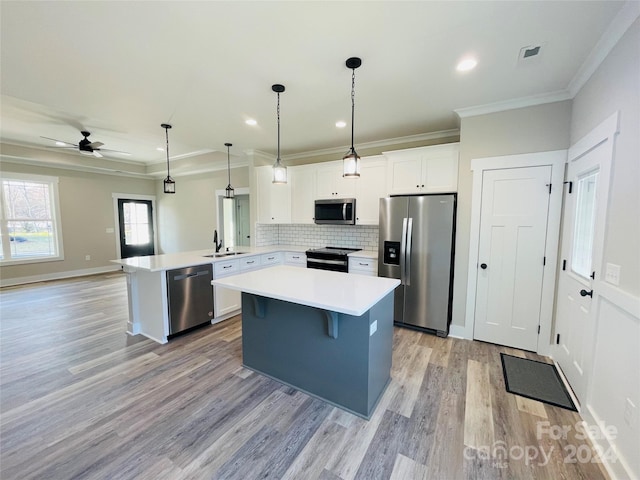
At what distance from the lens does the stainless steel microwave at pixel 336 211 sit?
4.18 m

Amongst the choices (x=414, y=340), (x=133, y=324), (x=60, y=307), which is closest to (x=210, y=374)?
(x=133, y=324)

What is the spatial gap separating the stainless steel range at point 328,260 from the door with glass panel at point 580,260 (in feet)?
8.08

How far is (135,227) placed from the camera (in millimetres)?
7551

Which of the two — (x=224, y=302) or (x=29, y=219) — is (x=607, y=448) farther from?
(x=29, y=219)

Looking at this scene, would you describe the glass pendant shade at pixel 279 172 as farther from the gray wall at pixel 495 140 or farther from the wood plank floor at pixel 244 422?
the gray wall at pixel 495 140

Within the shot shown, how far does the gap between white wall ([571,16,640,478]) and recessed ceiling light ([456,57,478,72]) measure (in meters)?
0.83

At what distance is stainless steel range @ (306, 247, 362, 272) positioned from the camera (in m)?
4.04

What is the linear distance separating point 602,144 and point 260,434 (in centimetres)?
316

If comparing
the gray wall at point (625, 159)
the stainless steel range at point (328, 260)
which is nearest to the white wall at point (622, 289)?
the gray wall at point (625, 159)

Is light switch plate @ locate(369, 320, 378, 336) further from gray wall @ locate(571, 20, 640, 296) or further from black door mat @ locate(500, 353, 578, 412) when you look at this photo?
gray wall @ locate(571, 20, 640, 296)

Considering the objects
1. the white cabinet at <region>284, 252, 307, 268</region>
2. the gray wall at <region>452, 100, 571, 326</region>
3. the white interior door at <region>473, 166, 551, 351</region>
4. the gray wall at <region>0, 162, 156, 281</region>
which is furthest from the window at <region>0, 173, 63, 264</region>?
the white interior door at <region>473, 166, 551, 351</region>

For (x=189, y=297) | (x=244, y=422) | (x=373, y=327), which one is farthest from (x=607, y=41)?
(x=189, y=297)

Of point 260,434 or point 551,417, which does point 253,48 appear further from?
point 551,417

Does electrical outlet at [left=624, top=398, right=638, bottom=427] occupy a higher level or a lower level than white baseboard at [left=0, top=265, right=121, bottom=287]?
higher
